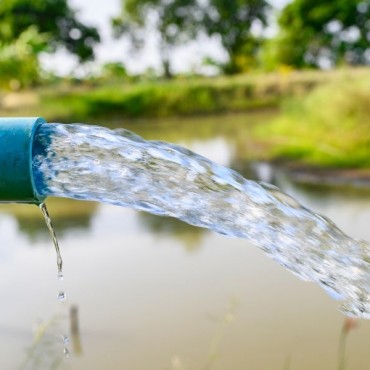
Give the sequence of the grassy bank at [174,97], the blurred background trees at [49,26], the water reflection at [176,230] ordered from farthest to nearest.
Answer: the blurred background trees at [49,26], the grassy bank at [174,97], the water reflection at [176,230]

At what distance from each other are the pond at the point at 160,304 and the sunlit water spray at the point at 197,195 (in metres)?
0.86

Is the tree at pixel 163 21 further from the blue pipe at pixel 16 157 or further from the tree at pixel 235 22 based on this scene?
the blue pipe at pixel 16 157

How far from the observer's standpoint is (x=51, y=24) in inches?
815

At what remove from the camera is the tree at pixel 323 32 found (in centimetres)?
2030

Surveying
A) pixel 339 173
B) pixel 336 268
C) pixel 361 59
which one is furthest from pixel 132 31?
pixel 336 268

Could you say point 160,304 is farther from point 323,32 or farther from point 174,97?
point 323,32

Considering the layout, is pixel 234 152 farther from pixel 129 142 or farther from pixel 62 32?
pixel 62 32

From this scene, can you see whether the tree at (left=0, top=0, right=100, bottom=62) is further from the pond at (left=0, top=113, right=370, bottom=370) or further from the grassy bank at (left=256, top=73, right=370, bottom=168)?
the pond at (left=0, top=113, right=370, bottom=370)

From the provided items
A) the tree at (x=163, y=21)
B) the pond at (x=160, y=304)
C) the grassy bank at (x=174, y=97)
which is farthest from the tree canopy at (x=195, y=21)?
the pond at (x=160, y=304)

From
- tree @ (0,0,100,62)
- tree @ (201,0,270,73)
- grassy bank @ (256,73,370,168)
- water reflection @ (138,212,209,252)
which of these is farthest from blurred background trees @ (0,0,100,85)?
water reflection @ (138,212,209,252)

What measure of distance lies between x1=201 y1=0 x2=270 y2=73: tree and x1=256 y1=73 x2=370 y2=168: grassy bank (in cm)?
1288

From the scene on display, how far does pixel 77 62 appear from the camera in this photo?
21.3 meters

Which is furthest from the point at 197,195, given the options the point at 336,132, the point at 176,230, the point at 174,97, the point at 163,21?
the point at 163,21

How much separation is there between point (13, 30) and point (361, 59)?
9469 mm
